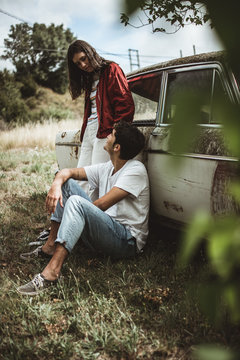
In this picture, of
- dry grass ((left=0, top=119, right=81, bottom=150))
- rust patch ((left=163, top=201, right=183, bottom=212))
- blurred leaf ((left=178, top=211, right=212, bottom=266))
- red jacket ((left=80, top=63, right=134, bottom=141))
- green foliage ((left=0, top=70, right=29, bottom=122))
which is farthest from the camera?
green foliage ((left=0, top=70, right=29, bottom=122))

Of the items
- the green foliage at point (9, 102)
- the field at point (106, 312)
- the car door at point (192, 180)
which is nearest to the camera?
the field at point (106, 312)

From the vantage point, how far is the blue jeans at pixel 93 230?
2.25 metres

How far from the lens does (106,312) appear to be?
6.31 feet

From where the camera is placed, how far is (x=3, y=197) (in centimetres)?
470

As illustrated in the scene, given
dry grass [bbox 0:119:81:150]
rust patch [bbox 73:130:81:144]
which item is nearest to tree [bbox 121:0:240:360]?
rust patch [bbox 73:130:81:144]

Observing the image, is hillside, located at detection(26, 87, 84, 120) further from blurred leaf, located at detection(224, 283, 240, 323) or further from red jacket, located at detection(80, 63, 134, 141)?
blurred leaf, located at detection(224, 283, 240, 323)

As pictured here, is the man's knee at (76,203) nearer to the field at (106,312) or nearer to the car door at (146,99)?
the field at (106,312)

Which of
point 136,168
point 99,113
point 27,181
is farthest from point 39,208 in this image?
point 136,168

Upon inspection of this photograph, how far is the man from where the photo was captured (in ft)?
7.33

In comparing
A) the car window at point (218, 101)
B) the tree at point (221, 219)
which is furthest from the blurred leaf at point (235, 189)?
the car window at point (218, 101)

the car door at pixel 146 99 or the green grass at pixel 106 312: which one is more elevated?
the car door at pixel 146 99

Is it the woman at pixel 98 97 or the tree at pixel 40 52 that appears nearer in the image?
the woman at pixel 98 97

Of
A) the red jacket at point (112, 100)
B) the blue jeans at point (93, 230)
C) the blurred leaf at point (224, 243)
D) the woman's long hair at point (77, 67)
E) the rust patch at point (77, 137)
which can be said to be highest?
the woman's long hair at point (77, 67)

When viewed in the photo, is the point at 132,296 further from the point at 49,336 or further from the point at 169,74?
the point at 169,74
